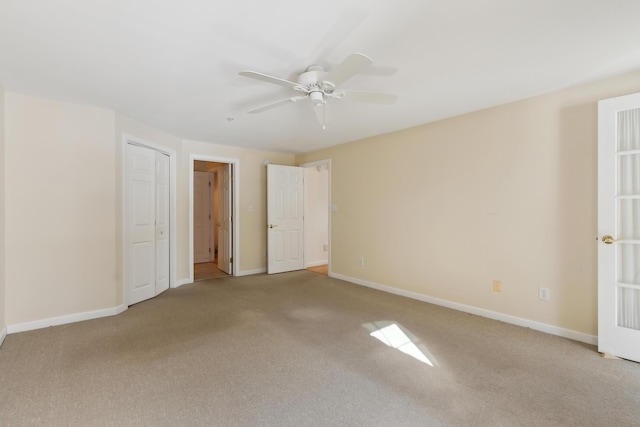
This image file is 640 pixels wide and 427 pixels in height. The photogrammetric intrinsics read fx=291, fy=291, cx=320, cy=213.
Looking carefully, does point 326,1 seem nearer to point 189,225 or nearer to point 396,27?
point 396,27

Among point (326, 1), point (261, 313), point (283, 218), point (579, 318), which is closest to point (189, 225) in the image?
point (283, 218)

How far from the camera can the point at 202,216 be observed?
281 inches

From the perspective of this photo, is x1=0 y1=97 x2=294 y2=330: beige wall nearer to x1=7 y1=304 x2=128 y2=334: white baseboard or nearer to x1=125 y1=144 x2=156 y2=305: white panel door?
x1=7 y1=304 x2=128 y2=334: white baseboard

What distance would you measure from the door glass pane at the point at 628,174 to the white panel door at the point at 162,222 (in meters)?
5.16

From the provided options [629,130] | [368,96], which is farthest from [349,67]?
[629,130]

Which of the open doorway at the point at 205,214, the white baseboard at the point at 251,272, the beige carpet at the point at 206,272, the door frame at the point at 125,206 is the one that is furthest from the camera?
the open doorway at the point at 205,214

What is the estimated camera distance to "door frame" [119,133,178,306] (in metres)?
3.51

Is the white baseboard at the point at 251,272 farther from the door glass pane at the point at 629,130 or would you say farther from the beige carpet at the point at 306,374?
the door glass pane at the point at 629,130

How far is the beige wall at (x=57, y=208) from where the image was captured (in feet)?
9.50

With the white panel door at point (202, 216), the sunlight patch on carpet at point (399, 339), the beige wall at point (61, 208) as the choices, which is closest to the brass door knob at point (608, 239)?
the sunlight patch on carpet at point (399, 339)

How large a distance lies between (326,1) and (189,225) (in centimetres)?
415

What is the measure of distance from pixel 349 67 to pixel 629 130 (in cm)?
247

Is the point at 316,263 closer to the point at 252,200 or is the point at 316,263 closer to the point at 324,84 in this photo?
the point at 252,200

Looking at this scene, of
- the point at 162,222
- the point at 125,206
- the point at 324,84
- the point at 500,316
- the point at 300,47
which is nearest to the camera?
the point at 300,47
